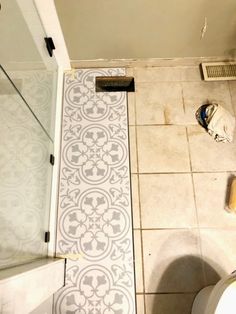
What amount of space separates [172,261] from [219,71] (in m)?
0.96

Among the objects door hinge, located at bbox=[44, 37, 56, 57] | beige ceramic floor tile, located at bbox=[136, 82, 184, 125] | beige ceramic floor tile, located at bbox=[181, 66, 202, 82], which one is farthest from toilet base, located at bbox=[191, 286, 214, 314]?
door hinge, located at bbox=[44, 37, 56, 57]

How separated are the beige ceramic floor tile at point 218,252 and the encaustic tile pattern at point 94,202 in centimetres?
31

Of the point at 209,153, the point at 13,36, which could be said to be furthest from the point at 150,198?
the point at 13,36

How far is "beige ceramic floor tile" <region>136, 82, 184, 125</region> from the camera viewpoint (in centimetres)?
136

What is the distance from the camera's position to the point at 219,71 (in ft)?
4.69

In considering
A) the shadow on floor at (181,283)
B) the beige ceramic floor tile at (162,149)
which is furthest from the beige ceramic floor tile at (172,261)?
the beige ceramic floor tile at (162,149)

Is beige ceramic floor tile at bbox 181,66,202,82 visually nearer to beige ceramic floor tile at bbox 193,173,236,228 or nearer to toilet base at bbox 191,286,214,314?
beige ceramic floor tile at bbox 193,173,236,228

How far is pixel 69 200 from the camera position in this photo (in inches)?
48.7

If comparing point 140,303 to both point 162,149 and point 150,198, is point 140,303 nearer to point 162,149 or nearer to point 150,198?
point 150,198

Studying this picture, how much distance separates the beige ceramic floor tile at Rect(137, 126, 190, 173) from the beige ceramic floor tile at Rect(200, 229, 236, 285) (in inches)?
Result: 12.0

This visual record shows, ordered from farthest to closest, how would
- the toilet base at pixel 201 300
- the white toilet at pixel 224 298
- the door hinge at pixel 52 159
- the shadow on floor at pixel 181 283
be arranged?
the door hinge at pixel 52 159 < the shadow on floor at pixel 181 283 < the toilet base at pixel 201 300 < the white toilet at pixel 224 298

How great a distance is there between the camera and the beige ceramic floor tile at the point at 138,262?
1.12 m

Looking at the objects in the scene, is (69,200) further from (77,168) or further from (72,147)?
(72,147)

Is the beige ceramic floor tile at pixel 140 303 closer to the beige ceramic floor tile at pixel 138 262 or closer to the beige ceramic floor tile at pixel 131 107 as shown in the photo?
the beige ceramic floor tile at pixel 138 262
